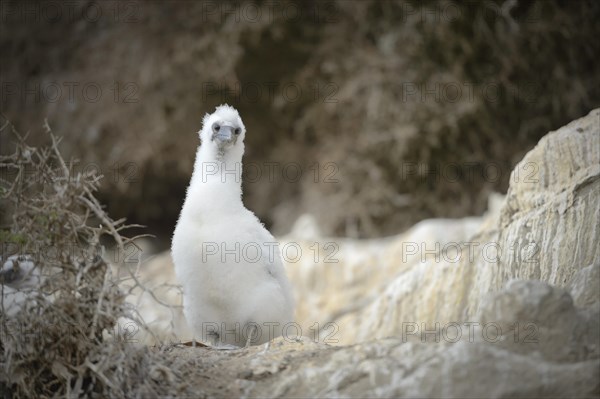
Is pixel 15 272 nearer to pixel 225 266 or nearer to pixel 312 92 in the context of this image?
pixel 225 266

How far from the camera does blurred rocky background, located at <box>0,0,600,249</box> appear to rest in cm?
1110

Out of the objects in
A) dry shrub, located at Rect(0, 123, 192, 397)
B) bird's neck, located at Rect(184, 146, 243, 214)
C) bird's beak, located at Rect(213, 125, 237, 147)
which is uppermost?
bird's beak, located at Rect(213, 125, 237, 147)

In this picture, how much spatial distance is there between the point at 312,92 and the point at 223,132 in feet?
22.2

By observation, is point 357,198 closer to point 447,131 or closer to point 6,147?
point 447,131

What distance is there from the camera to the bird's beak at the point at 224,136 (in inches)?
235

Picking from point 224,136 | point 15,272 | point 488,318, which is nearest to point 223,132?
point 224,136

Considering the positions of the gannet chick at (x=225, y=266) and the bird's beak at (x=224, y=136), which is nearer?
the gannet chick at (x=225, y=266)

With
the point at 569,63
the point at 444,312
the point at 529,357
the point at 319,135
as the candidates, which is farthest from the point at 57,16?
the point at 529,357

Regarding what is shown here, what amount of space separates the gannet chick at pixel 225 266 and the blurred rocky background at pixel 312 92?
608cm

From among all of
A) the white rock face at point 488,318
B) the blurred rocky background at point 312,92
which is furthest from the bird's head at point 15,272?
the blurred rocky background at point 312,92

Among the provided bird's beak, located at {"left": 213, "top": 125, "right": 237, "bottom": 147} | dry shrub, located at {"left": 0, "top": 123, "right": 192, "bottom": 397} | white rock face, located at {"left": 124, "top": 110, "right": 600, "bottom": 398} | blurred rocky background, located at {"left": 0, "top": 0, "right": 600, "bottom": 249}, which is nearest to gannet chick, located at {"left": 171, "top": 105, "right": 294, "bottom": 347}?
bird's beak, located at {"left": 213, "top": 125, "right": 237, "bottom": 147}

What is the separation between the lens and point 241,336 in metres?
5.82

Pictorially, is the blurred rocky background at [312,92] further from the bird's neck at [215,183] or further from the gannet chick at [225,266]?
the gannet chick at [225,266]

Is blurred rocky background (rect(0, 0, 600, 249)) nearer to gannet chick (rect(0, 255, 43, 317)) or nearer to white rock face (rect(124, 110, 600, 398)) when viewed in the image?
white rock face (rect(124, 110, 600, 398))
